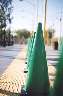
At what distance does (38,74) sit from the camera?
6711 mm

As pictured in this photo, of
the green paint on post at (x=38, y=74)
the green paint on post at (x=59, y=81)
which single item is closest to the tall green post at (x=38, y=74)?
the green paint on post at (x=38, y=74)

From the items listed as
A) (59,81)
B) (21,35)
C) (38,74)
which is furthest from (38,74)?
(21,35)

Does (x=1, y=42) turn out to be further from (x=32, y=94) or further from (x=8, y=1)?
(x=32, y=94)

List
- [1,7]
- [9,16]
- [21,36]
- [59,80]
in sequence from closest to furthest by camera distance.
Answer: [59,80] < [1,7] < [9,16] < [21,36]

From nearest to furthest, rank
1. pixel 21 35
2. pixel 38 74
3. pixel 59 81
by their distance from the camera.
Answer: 1. pixel 59 81
2. pixel 38 74
3. pixel 21 35

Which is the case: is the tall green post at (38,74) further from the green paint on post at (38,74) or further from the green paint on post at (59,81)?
the green paint on post at (59,81)

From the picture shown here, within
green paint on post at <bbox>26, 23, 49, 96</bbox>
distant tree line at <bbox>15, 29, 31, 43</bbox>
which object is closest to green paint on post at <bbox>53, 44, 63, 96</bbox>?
green paint on post at <bbox>26, 23, 49, 96</bbox>

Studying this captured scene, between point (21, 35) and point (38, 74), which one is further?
point (21, 35)

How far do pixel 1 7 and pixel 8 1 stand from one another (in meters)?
1.60

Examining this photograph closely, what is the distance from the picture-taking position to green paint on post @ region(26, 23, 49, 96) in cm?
671

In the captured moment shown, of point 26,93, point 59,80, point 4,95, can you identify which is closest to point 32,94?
point 26,93

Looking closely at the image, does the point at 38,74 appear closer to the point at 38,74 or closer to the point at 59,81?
the point at 38,74

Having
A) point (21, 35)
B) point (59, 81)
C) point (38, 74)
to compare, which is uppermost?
point (38, 74)

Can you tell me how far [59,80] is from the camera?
6.53 m
